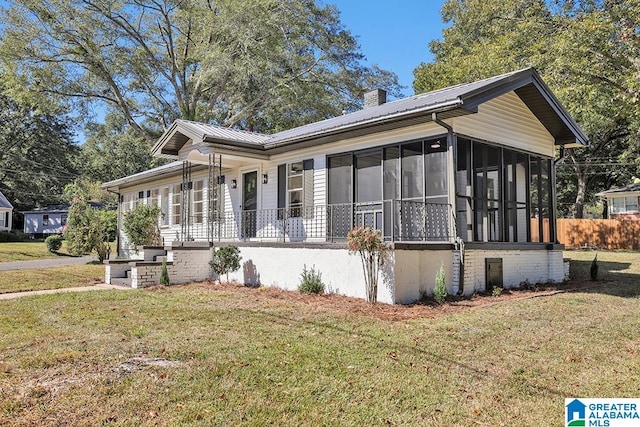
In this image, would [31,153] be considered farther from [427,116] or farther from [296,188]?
[427,116]

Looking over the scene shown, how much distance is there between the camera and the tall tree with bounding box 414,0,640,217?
53.4 ft

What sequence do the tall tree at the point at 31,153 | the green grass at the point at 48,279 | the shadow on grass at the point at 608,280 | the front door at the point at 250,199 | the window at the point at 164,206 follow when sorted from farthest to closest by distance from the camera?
the tall tree at the point at 31,153
the window at the point at 164,206
the front door at the point at 250,199
the green grass at the point at 48,279
the shadow on grass at the point at 608,280

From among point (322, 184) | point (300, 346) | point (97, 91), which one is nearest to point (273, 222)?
point (322, 184)

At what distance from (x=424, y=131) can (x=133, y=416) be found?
25.4 ft

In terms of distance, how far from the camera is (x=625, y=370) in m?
4.66

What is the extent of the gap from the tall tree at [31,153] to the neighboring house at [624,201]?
144 ft

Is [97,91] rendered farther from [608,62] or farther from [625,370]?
[625,370]

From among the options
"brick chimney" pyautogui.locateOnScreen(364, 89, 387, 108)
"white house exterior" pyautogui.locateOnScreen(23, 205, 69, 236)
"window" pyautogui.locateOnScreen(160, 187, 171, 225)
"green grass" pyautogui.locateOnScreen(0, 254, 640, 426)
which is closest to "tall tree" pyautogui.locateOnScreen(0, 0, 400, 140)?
"window" pyautogui.locateOnScreen(160, 187, 171, 225)

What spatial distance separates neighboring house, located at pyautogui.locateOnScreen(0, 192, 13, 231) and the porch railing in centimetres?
3276

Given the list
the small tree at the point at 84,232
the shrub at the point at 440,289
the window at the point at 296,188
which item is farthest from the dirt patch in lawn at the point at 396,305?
the small tree at the point at 84,232

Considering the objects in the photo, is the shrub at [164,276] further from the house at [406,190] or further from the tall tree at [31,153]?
the tall tree at [31,153]

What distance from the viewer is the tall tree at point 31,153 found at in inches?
1639

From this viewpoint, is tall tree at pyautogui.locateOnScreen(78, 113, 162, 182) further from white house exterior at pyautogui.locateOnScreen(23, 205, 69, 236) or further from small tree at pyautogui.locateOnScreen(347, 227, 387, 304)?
small tree at pyautogui.locateOnScreen(347, 227, 387, 304)

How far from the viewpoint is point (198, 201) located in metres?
15.9
